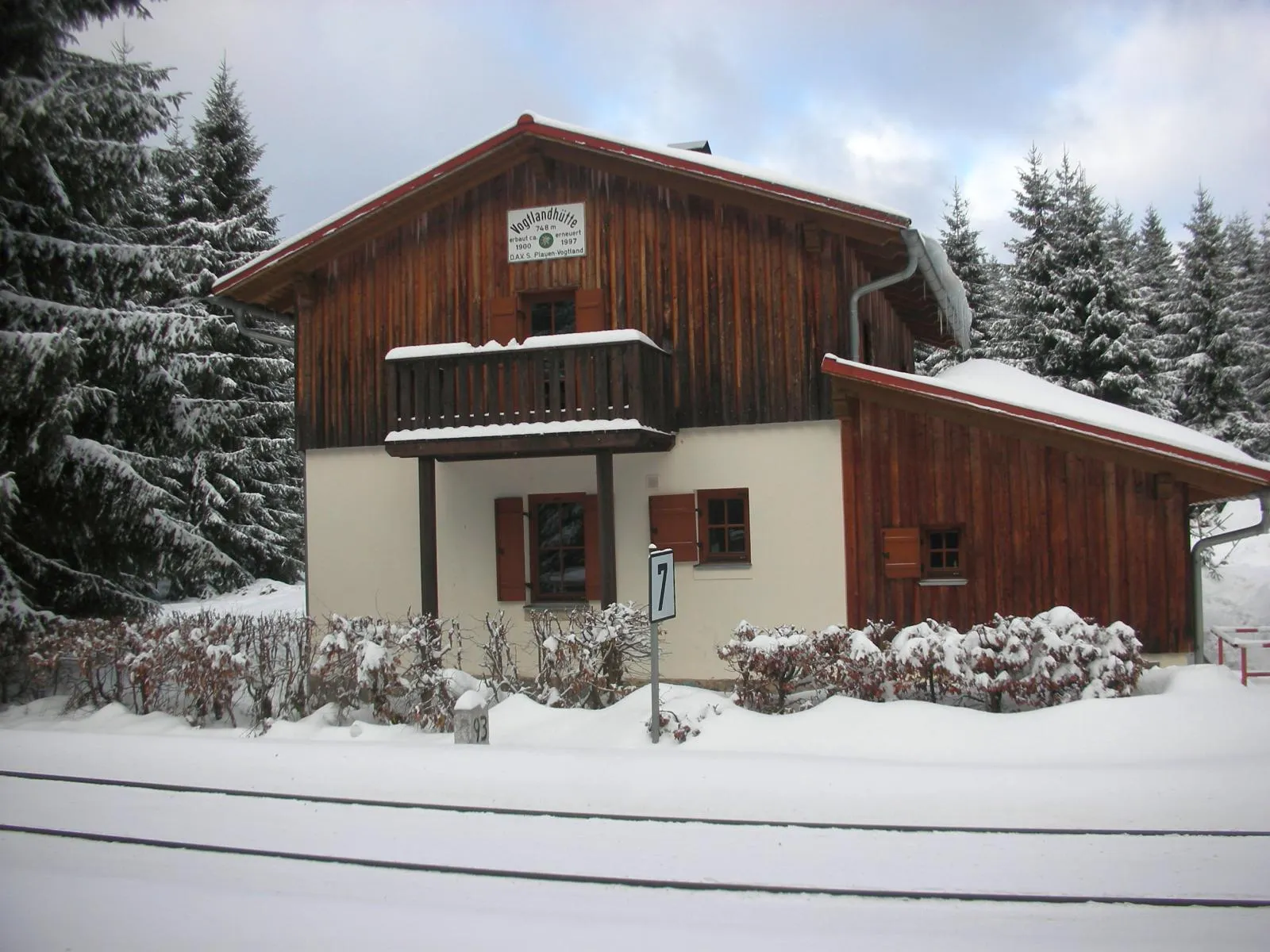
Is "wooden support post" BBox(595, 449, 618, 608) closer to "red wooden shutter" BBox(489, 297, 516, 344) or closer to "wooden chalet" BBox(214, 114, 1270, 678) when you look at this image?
"wooden chalet" BBox(214, 114, 1270, 678)

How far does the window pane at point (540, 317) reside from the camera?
45.9ft

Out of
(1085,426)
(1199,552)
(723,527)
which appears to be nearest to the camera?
(1085,426)

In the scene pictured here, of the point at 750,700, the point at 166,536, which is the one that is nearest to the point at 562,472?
the point at 750,700

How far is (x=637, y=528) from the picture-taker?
13.0 meters

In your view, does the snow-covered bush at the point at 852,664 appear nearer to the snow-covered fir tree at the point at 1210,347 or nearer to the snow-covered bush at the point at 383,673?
the snow-covered bush at the point at 383,673

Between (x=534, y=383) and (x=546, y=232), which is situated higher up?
(x=546, y=232)

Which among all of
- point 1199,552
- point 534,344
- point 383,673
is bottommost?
point 383,673

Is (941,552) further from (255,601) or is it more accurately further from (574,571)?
(255,601)

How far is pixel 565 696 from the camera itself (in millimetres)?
10484

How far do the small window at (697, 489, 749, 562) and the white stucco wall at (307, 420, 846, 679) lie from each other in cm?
15

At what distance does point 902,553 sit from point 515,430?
15.8ft

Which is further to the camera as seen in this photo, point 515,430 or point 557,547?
point 557,547

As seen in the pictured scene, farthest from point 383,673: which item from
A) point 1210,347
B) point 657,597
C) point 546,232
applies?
point 1210,347

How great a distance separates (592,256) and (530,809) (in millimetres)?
8228
